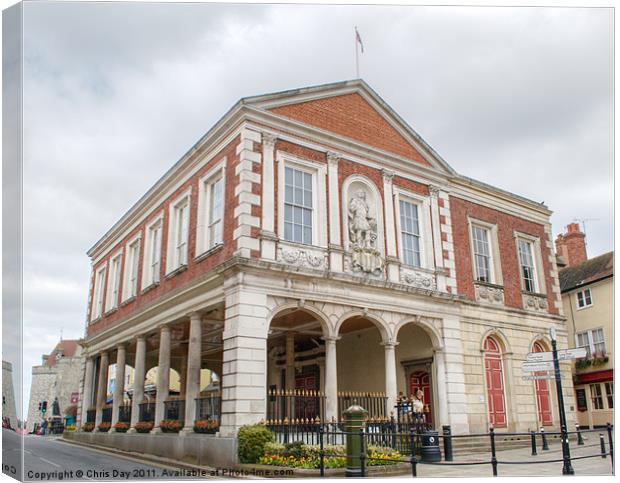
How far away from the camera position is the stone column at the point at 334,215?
686 inches

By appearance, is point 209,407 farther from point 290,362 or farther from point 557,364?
point 557,364

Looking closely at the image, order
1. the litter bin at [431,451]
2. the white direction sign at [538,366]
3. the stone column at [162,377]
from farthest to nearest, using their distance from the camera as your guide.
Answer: the stone column at [162,377] → the litter bin at [431,451] → the white direction sign at [538,366]

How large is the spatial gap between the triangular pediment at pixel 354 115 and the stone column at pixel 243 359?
563cm

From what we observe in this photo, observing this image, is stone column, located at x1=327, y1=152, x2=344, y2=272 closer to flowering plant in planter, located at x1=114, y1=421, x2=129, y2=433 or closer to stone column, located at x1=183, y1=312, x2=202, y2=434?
stone column, located at x1=183, y1=312, x2=202, y2=434

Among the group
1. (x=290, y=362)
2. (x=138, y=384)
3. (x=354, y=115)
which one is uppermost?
(x=354, y=115)

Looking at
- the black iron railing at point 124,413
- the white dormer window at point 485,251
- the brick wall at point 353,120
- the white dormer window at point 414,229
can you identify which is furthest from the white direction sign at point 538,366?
the black iron railing at point 124,413

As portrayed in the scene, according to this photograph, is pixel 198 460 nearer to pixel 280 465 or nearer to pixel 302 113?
pixel 280 465

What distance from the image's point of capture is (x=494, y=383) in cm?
2095

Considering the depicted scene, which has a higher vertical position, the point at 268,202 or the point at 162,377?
the point at 268,202

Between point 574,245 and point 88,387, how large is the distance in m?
25.3

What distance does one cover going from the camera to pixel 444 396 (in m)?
18.9

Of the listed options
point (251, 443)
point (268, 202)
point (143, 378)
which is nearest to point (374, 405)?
point (251, 443)

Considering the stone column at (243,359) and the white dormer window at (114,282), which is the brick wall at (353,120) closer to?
the stone column at (243,359)

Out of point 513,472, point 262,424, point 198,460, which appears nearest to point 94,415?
point 198,460
